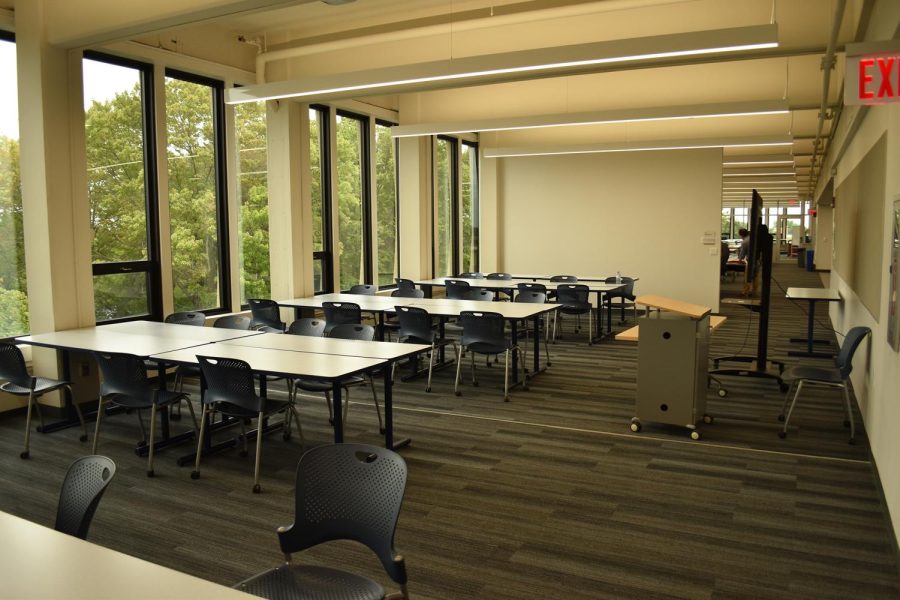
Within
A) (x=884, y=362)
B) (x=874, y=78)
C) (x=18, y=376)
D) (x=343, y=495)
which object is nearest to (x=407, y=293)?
(x=18, y=376)

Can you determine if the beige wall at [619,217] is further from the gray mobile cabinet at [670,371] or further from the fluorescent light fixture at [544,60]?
the gray mobile cabinet at [670,371]

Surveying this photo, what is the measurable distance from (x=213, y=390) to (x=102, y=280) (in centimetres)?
321

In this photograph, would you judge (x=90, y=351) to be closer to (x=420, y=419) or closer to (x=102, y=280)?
(x=102, y=280)

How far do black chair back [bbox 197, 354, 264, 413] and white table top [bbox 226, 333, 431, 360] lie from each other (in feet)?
2.66

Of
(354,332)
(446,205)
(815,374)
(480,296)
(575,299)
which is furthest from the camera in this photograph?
(446,205)

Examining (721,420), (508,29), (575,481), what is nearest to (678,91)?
(508,29)

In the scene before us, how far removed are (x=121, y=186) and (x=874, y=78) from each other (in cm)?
671

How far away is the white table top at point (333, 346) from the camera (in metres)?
5.12

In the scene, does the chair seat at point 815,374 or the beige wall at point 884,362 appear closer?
the beige wall at point 884,362

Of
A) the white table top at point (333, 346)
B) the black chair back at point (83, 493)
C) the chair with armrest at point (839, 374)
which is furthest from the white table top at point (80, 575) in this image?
the chair with armrest at point (839, 374)

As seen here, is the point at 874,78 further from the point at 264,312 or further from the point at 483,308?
the point at 264,312

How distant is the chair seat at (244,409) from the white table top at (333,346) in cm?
65

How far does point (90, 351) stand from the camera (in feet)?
16.8

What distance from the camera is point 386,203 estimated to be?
11.7 meters
